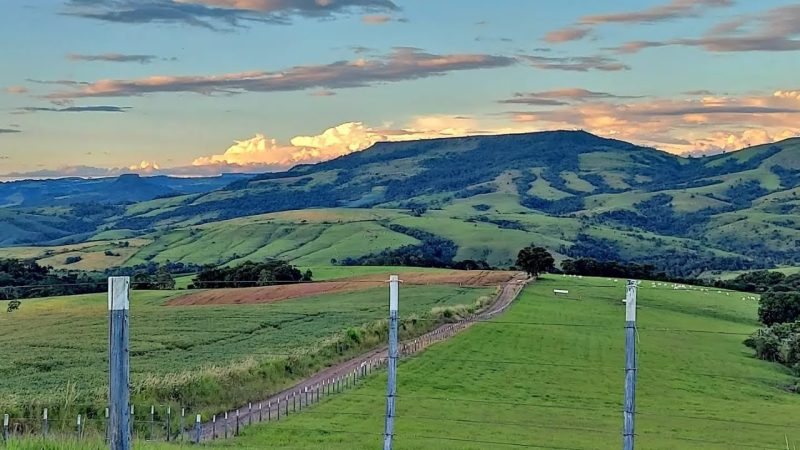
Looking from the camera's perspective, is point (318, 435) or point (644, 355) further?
point (644, 355)

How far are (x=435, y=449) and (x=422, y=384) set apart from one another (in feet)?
73.2

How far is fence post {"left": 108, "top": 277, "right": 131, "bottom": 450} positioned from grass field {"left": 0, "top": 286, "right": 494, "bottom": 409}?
778 inches

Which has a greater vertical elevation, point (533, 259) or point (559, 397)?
point (533, 259)

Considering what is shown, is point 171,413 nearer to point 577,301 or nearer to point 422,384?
point 422,384

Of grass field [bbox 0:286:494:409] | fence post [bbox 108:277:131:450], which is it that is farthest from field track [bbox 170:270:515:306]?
fence post [bbox 108:277:131:450]

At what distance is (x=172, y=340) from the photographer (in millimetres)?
60688

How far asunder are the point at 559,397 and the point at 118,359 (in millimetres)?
39746

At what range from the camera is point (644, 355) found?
2820 inches

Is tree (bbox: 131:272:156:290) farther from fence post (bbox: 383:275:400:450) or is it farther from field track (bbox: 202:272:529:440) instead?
field track (bbox: 202:272:529:440)

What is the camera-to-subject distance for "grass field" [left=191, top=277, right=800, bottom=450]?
32312mm

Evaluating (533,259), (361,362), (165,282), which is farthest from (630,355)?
(533,259)

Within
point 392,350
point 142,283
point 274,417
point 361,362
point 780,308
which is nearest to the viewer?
point 392,350

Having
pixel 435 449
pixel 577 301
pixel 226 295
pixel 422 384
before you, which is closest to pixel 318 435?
pixel 435 449

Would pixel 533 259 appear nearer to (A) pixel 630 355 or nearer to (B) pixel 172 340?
(B) pixel 172 340
